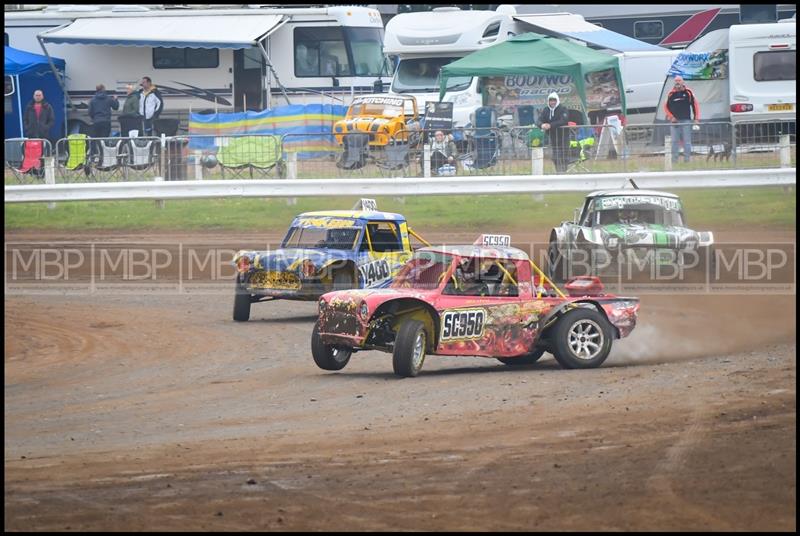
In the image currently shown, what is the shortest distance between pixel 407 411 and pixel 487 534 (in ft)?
11.5

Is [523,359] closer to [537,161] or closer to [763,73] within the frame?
[537,161]

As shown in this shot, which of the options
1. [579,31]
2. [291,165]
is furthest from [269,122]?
[579,31]

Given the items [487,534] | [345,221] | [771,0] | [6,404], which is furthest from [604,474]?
[771,0]

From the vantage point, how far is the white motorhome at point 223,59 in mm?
29656

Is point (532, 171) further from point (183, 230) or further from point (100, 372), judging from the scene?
point (100, 372)

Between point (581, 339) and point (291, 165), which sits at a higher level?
point (291, 165)

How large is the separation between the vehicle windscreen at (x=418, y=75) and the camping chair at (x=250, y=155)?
6911 mm

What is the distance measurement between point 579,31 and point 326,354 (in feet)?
64.0

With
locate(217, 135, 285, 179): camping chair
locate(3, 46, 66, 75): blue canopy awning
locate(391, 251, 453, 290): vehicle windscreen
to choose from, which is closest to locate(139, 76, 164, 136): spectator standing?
locate(3, 46, 66, 75): blue canopy awning

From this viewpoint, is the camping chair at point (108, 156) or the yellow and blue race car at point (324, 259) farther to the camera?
the camping chair at point (108, 156)

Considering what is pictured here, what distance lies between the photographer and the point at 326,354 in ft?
38.9

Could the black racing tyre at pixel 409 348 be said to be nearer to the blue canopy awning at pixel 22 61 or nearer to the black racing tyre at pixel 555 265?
the black racing tyre at pixel 555 265

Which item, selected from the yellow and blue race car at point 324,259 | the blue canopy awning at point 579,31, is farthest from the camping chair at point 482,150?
the blue canopy awning at point 579,31

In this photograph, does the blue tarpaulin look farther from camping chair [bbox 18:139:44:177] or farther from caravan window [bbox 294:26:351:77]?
camping chair [bbox 18:139:44:177]
